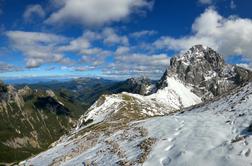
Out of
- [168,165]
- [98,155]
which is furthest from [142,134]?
[168,165]

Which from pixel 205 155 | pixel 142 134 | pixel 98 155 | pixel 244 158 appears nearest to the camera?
pixel 244 158

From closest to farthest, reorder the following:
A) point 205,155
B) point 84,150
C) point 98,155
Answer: point 205,155 < point 98,155 < point 84,150

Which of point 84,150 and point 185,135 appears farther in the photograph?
point 84,150

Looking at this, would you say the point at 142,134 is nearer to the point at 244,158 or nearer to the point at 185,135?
the point at 185,135

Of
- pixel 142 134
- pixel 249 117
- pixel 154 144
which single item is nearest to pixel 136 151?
pixel 154 144

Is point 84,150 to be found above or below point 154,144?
below

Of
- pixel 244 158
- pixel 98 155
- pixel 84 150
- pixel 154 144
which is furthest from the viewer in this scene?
pixel 84 150

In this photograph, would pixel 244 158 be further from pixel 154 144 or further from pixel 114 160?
pixel 114 160

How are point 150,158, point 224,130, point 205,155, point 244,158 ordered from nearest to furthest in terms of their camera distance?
point 244,158, point 205,155, point 150,158, point 224,130

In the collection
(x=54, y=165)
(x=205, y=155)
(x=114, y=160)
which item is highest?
(x=205, y=155)
